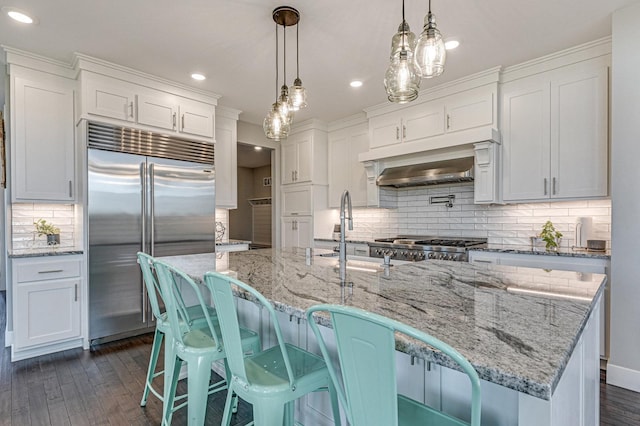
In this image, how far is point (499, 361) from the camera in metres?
0.70

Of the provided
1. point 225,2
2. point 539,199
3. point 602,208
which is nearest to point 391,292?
point 225,2

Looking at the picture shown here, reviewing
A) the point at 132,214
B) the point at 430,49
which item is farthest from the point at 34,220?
the point at 430,49

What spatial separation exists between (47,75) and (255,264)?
111 inches

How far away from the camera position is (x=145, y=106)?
11.4ft

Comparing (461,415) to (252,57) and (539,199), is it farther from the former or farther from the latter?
(252,57)

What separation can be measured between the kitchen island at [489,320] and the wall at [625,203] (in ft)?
3.50

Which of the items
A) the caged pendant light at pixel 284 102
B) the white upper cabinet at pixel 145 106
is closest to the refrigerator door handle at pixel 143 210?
the white upper cabinet at pixel 145 106

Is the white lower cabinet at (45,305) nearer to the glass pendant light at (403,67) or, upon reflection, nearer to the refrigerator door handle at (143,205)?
the refrigerator door handle at (143,205)

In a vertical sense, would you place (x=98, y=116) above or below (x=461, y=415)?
above

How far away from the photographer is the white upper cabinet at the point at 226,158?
4386 mm

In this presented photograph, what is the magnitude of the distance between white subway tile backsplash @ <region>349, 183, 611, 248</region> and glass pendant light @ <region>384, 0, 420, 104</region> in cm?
236

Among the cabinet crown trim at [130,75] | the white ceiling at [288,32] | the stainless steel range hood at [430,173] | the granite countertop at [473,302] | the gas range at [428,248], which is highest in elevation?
the white ceiling at [288,32]

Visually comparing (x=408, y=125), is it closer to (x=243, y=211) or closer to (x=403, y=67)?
(x=403, y=67)

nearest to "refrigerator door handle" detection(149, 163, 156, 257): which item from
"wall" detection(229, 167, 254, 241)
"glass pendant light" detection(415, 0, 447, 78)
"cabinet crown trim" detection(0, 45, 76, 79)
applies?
"cabinet crown trim" detection(0, 45, 76, 79)
